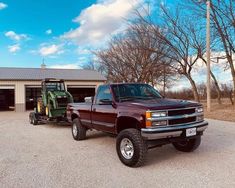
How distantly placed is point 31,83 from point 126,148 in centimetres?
1965

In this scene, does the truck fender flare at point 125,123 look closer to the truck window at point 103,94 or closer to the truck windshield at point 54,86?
the truck window at point 103,94

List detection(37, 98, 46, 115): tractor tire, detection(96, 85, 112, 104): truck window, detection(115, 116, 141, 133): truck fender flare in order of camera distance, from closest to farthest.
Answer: detection(115, 116, 141, 133): truck fender flare
detection(96, 85, 112, 104): truck window
detection(37, 98, 46, 115): tractor tire

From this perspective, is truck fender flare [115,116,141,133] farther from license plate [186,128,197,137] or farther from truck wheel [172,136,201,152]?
truck wheel [172,136,201,152]

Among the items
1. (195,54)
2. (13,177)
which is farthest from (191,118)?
(195,54)

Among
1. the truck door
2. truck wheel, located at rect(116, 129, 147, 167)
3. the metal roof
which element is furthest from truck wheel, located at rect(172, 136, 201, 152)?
the metal roof

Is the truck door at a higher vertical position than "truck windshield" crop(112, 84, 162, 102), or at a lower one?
lower

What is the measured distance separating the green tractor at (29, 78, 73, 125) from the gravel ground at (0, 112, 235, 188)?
3958mm

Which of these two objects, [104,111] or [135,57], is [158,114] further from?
[135,57]

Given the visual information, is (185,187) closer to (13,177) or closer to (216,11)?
(13,177)

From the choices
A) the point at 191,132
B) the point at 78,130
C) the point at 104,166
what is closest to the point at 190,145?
the point at 191,132

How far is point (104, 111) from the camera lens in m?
7.03

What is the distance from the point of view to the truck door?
22.1 feet

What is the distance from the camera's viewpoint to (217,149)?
719 centimetres

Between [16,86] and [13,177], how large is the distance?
1953 cm
